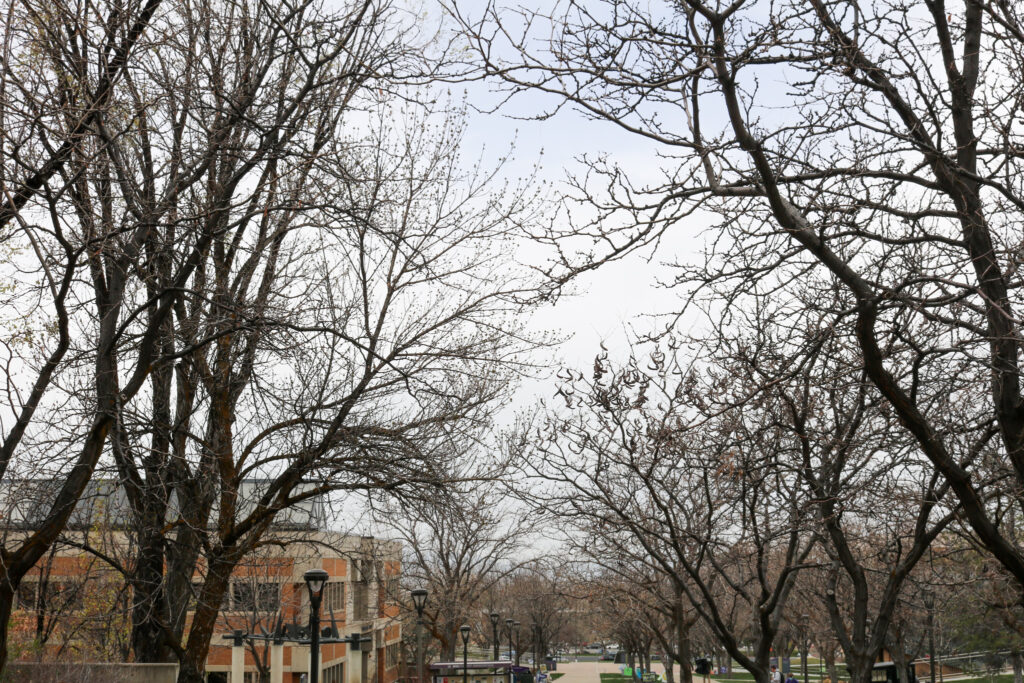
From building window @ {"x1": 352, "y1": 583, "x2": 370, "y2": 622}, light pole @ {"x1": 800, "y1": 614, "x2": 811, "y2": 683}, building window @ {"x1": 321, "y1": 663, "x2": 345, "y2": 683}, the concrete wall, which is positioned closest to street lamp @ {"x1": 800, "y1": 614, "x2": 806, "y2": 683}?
light pole @ {"x1": 800, "y1": 614, "x2": 811, "y2": 683}

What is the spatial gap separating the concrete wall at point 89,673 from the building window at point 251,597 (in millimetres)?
16557

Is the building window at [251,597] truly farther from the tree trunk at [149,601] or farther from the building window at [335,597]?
the tree trunk at [149,601]

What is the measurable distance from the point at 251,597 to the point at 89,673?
62.7 feet

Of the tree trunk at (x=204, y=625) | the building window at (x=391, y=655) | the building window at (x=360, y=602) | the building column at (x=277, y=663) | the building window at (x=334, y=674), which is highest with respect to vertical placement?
the tree trunk at (x=204, y=625)

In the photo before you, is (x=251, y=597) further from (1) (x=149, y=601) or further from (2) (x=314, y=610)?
(1) (x=149, y=601)

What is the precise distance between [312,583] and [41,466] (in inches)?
302

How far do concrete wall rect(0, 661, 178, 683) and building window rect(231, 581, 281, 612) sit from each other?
54.3ft

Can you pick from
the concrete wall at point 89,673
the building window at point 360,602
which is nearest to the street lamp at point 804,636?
the building window at point 360,602

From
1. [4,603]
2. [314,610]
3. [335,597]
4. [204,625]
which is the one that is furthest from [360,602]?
[4,603]

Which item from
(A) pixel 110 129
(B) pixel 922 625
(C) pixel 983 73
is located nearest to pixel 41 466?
(A) pixel 110 129

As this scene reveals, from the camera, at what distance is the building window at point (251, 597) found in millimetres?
33875

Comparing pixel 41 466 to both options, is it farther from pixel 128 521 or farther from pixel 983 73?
pixel 983 73

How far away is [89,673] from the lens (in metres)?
14.7

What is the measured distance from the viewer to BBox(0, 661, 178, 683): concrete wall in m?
13.3
